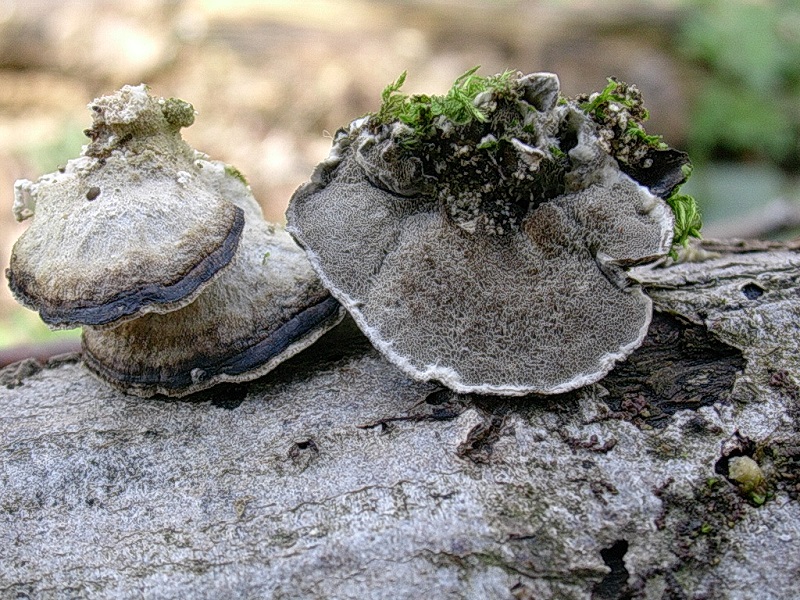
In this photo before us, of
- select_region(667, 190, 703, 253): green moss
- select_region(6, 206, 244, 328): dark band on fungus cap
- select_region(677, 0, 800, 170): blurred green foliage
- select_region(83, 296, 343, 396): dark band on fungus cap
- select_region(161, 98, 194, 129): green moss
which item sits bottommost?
select_region(677, 0, 800, 170): blurred green foliage

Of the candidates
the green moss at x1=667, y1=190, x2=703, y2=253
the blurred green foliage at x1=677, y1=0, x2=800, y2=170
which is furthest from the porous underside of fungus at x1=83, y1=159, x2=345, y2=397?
the blurred green foliage at x1=677, y1=0, x2=800, y2=170

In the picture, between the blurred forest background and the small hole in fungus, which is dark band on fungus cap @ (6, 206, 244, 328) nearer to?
the small hole in fungus

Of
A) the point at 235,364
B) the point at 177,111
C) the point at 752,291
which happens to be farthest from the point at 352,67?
the point at 235,364

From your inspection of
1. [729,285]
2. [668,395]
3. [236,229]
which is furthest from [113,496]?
[729,285]

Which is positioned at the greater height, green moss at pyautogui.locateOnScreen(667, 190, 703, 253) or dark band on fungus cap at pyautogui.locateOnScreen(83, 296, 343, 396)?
green moss at pyautogui.locateOnScreen(667, 190, 703, 253)

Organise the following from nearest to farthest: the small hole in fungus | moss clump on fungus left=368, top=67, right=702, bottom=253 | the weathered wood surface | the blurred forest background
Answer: the weathered wood surface < moss clump on fungus left=368, top=67, right=702, bottom=253 < the small hole in fungus < the blurred forest background

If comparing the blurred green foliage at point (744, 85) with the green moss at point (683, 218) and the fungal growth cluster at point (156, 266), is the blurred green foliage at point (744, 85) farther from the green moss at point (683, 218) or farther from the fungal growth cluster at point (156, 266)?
the fungal growth cluster at point (156, 266)

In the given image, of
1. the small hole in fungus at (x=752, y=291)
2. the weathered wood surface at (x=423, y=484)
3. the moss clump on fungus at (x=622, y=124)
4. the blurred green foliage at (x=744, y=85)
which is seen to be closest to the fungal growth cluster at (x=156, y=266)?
the weathered wood surface at (x=423, y=484)
